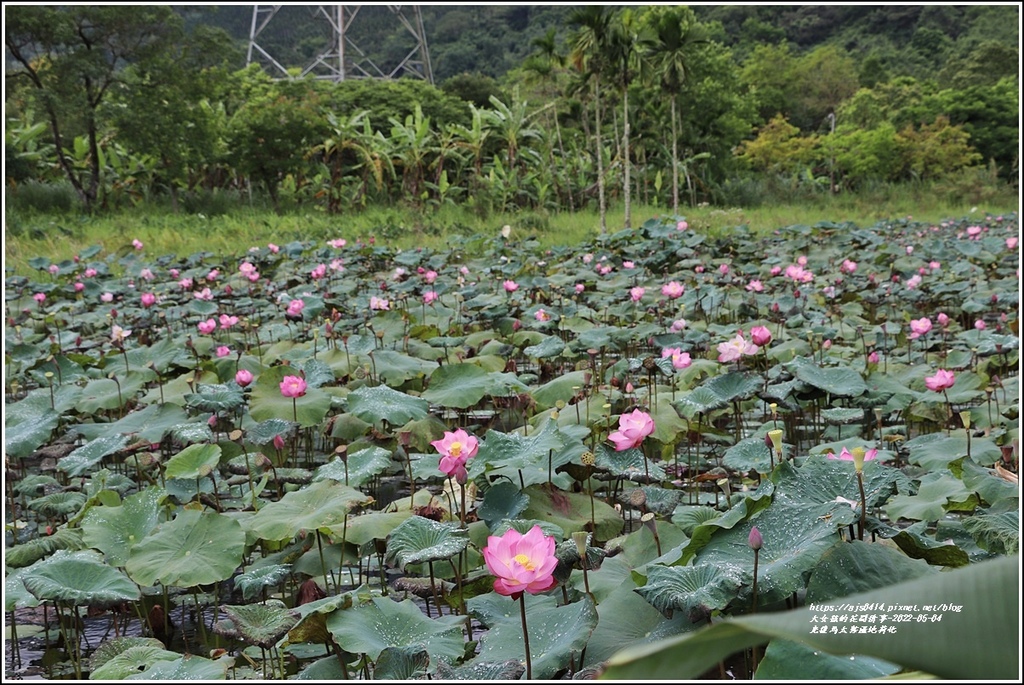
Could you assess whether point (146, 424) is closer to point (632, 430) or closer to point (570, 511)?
point (570, 511)

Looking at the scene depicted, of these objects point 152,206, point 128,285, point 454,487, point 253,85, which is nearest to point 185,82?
point 152,206

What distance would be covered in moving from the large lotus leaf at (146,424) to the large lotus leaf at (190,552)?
768 millimetres

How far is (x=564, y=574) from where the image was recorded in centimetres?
115

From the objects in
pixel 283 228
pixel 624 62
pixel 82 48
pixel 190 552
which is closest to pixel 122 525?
pixel 190 552

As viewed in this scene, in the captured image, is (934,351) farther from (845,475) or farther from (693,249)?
(693,249)

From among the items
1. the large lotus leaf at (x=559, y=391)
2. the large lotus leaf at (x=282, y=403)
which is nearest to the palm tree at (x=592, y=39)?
the large lotus leaf at (x=559, y=391)

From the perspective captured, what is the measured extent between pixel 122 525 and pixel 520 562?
3.12 feet

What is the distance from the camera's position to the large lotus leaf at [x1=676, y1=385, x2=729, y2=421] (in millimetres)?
1938

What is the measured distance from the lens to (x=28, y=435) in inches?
79.0

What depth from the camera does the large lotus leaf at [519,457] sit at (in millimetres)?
1433

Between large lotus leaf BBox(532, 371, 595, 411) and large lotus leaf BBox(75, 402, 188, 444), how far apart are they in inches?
39.6

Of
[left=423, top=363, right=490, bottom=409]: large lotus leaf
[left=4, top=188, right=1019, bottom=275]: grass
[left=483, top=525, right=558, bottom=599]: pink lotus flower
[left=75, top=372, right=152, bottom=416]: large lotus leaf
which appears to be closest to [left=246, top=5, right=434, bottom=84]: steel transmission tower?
[left=4, top=188, right=1019, bottom=275]: grass

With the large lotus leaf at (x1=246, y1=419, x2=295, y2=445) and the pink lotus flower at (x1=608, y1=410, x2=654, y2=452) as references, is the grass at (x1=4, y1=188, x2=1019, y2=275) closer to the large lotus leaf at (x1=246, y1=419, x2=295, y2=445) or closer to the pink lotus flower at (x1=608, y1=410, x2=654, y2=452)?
the large lotus leaf at (x1=246, y1=419, x2=295, y2=445)

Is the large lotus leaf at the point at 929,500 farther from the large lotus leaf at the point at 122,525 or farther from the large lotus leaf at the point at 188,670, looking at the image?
the large lotus leaf at the point at 122,525
